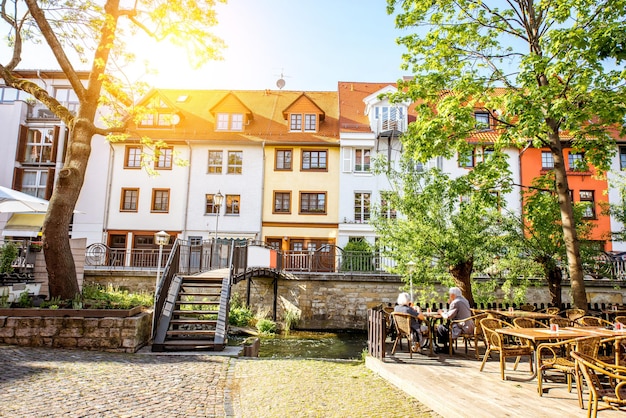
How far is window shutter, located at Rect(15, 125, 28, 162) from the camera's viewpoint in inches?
1066

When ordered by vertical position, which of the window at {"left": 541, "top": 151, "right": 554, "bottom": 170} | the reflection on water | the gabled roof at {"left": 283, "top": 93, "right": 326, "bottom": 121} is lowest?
the reflection on water

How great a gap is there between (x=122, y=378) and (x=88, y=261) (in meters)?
17.8

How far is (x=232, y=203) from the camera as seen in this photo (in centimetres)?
2689

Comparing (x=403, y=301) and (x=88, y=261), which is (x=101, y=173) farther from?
(x=403, y=301)

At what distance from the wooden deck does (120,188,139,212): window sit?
22449 millimetres

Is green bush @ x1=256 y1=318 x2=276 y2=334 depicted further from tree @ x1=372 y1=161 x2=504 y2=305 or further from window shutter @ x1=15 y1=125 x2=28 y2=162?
window shutter @ x1=15 y1=125 x2=28 y2=162

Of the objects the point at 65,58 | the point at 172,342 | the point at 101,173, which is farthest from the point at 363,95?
the point at 172,342

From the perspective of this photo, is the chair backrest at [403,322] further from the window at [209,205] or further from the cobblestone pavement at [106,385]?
A: the window at [209,205]

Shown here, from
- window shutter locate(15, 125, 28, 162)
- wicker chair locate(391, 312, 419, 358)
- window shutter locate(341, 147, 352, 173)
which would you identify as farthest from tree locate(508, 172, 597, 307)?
window shutter locate(15, 125, 28, 162)

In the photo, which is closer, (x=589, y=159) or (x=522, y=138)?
(x=522, y=138)

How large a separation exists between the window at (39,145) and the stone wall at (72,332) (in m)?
22.3

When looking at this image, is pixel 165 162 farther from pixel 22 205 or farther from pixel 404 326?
pixel 404 326

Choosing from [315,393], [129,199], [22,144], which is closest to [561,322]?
[315,393]

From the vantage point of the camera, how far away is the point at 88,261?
2183cm
